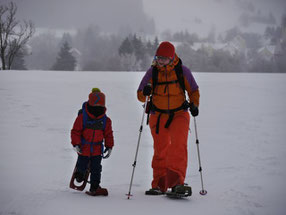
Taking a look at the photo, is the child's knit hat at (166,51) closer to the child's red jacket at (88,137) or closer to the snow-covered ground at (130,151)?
the child's red jacket at (88,137)

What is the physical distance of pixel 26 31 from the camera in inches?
1334

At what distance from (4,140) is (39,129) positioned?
1247 mm

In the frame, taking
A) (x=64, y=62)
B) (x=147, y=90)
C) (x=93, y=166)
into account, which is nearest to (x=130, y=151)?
(x=93, y=166)

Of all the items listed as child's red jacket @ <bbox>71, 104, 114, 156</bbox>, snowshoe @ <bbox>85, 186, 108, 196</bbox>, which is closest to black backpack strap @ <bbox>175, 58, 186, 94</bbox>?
child's red jacket @ <bbox>71, 104, 114, 156</bbox>

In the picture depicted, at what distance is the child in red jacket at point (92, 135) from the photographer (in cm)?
438

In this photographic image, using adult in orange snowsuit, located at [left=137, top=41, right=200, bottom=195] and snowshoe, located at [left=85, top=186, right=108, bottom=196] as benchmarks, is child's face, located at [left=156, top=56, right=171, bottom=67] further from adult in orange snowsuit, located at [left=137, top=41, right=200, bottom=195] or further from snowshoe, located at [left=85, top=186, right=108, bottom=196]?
snowshoe, located at [left=85, top=186, right=108, bottom=196]

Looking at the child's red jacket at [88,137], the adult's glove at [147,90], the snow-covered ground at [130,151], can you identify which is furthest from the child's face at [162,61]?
the snow-covered ground at [130,151]

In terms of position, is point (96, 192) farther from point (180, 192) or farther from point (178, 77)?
point (178, 77)

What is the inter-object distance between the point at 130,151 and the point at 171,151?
3.37 meters

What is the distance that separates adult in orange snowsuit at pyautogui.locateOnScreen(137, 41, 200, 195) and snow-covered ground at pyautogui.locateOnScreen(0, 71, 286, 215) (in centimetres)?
46

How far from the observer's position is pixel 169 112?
4766 millimetres

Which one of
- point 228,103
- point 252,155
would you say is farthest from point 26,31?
point 252,155

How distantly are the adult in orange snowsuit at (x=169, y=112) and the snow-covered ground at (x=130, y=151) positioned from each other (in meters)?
0.46

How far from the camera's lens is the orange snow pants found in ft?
15.3
